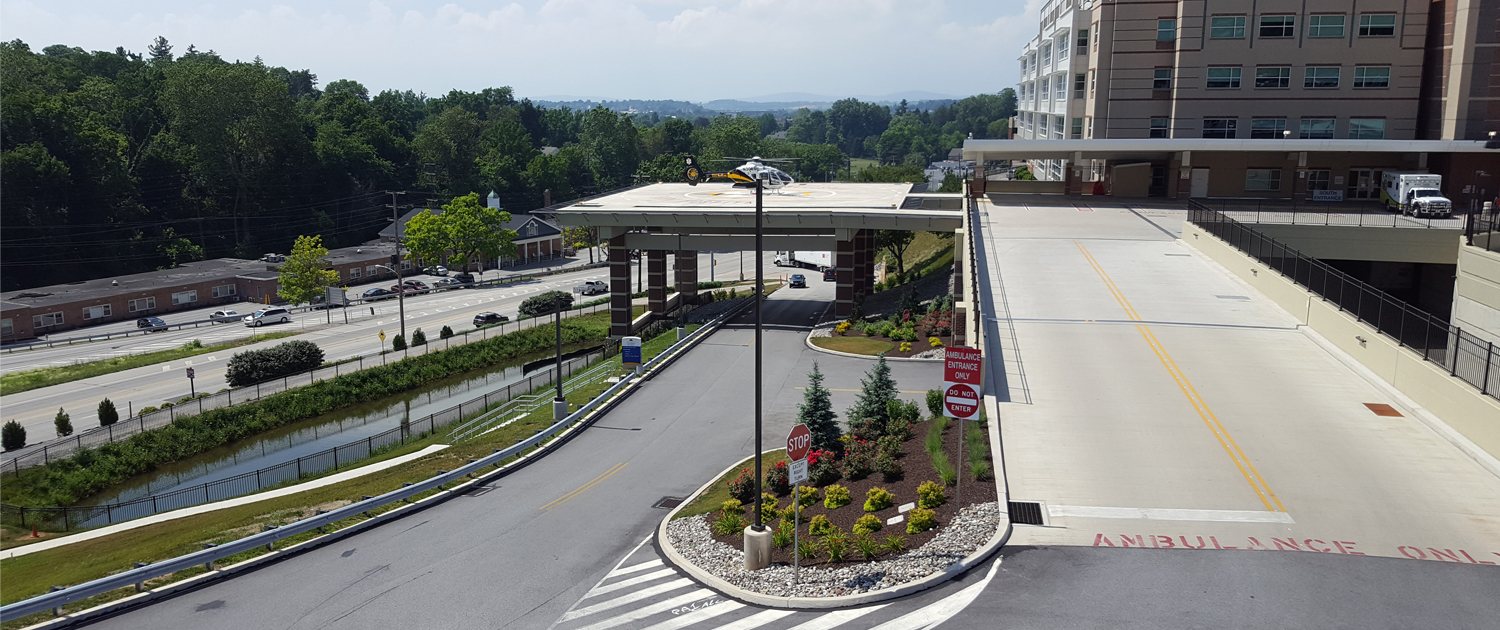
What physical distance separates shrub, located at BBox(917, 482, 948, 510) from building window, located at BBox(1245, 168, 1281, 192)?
48.8 metres

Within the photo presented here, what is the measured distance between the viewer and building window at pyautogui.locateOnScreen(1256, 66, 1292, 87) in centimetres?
5925

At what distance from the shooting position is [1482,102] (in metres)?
55.1

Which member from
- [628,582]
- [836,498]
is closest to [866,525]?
[836,498]

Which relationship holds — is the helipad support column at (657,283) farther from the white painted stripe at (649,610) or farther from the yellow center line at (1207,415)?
the white painted stripe at (649,610)

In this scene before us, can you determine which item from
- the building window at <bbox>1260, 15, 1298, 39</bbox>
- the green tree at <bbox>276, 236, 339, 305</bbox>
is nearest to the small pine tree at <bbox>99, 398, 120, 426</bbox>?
the green tree at <bbox>276, 236, 339, 305</bbox>

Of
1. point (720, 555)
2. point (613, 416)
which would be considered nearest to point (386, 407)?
point (613, 416)

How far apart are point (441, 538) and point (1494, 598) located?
66.0 ft

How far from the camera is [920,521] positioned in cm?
1777

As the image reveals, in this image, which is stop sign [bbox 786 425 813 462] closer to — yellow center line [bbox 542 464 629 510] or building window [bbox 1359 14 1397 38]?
yellow center line [bbox 542 464 629 510]

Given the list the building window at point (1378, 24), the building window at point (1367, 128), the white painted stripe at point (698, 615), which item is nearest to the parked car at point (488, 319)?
the white painted stripe at point (698, 615)

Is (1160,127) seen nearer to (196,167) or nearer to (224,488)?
(224,488)

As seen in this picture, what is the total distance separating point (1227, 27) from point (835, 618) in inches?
2282

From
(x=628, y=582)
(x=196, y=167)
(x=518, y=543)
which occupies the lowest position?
(x=518, y=543)

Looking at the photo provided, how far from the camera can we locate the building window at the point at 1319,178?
57281 millimetres
